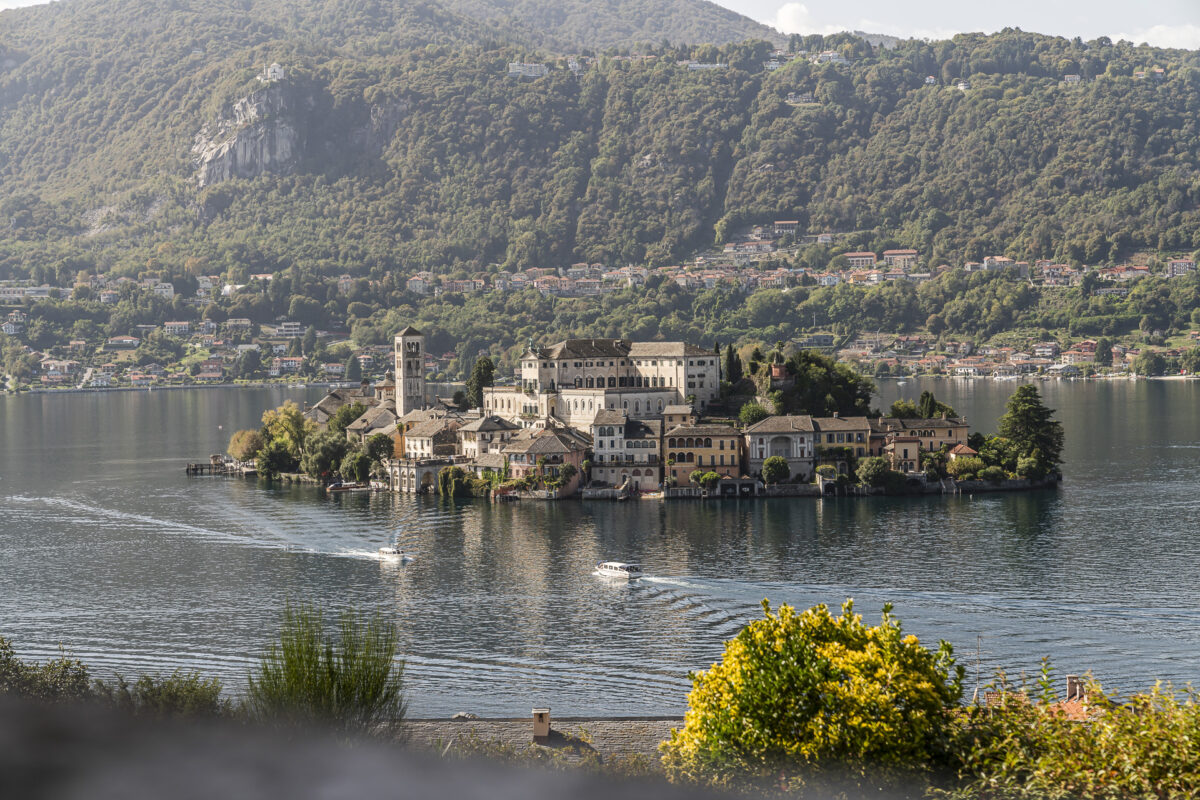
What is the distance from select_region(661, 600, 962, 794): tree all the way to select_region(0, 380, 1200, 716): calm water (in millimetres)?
8006

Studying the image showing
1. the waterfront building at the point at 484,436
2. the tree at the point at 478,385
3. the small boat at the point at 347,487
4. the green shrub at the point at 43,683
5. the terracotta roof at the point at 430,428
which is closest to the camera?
the green shrub at the point at 43,683

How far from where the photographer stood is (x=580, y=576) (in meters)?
34.5

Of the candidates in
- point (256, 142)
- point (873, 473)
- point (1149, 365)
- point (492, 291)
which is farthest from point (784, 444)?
point (256, 142)

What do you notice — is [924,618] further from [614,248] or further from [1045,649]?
[614,248]

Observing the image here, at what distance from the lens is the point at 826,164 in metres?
181

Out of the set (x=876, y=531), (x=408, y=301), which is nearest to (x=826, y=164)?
(x=408, y=301)

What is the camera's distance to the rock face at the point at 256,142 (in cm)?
18500

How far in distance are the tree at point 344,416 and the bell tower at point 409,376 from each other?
60.6 inches

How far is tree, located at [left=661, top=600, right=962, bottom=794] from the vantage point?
13344mm

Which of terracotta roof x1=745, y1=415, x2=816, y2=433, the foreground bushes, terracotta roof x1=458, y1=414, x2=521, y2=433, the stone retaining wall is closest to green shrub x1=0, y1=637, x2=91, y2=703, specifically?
the foreground bushes

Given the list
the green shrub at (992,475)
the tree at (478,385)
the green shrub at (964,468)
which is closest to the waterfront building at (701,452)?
the green shrub at (964,468)

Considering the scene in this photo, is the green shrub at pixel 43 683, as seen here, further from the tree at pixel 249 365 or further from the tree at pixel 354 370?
the tree at pixel 249 365

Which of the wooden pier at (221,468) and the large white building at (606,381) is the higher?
the large white building at (606,381)

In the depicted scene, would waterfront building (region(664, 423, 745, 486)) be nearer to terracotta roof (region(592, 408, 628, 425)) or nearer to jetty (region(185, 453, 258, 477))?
terracotta roof (region(592, 408, 628, 425))
